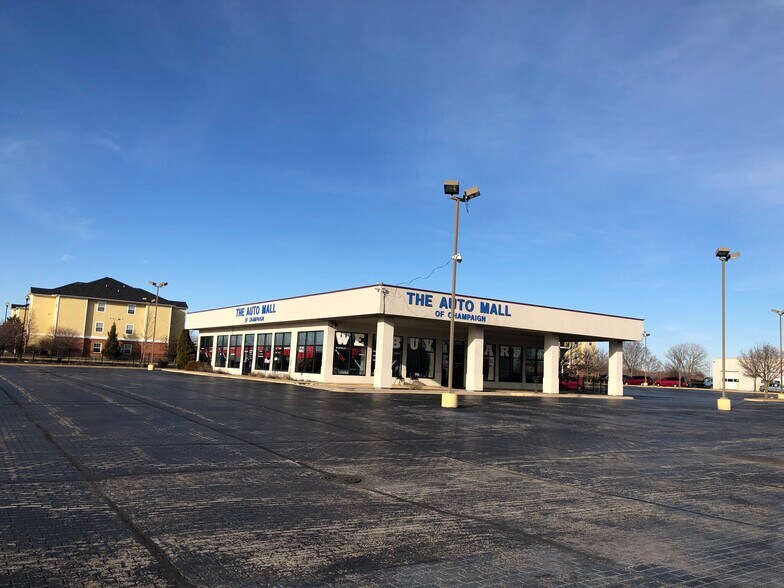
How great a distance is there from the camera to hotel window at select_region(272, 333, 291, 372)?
43.7 meters

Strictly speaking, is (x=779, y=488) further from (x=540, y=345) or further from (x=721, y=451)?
(x=540, y=345)

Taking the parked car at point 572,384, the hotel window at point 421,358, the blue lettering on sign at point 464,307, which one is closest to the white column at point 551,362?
the blue lettering on sign at point 464,307

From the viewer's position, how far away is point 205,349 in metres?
58.2

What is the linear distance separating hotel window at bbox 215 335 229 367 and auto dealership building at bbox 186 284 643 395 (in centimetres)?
302

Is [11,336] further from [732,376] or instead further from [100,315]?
[732,376]

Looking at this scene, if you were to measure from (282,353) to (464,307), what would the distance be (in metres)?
15.2

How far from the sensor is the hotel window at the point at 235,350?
167ft

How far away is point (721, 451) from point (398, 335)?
2808cm

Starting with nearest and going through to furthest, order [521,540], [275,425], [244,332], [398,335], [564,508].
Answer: [521,540] < [564,508] < [275,425] < [398,335] < [244,332]

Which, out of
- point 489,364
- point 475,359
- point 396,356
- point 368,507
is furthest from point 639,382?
point 368,507

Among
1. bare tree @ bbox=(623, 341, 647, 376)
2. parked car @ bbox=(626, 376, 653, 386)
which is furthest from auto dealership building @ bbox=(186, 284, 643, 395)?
bare tree @ bbox=(623, 341, 647, 376)

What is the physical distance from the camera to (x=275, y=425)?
14789 mm

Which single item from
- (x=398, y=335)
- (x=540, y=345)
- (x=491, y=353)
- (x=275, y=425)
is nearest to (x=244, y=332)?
(x=398, y=335)

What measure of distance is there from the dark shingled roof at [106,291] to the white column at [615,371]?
64074mm
